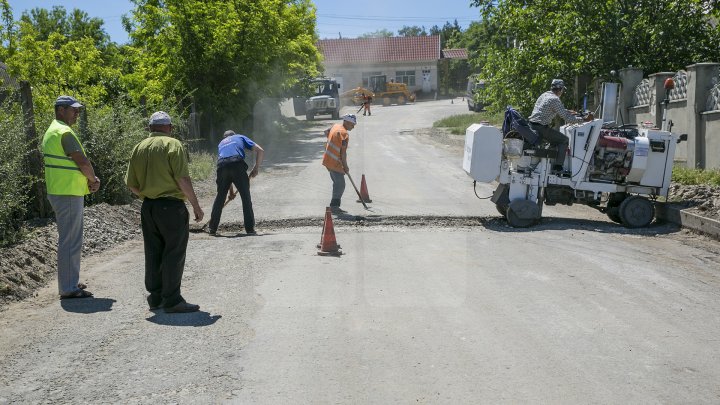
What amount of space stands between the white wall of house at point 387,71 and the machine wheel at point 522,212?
60.4 meters

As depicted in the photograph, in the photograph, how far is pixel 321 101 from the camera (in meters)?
45.8

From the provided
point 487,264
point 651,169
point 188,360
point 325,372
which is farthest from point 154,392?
point 651,169

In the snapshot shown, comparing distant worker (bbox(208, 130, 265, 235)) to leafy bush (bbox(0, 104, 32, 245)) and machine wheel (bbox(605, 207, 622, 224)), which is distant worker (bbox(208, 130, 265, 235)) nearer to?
leafy bush (bbox(0, 104, 32, 245))

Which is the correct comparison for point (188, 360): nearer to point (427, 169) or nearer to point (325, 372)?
point (325, 372)

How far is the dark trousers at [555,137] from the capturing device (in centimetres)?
1138

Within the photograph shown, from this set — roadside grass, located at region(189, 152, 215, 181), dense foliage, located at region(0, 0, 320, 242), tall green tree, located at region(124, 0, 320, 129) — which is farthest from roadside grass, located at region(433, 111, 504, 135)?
roadside grass, located at region(189, 152, 215, 181)

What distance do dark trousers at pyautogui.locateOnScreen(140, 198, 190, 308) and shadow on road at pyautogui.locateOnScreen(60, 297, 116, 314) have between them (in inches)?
19.9

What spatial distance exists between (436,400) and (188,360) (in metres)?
1.89

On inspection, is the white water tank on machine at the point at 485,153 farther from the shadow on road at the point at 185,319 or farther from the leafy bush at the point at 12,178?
the leafy bush at the point at 12,178

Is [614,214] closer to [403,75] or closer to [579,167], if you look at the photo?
[579,167]

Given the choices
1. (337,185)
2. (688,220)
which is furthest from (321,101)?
(688,220)

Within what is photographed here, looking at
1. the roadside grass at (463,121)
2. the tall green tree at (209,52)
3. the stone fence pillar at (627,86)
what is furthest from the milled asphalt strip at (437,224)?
the roadside grass at (463,121)

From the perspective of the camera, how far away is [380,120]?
138 ft

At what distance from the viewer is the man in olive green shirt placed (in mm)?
6770
